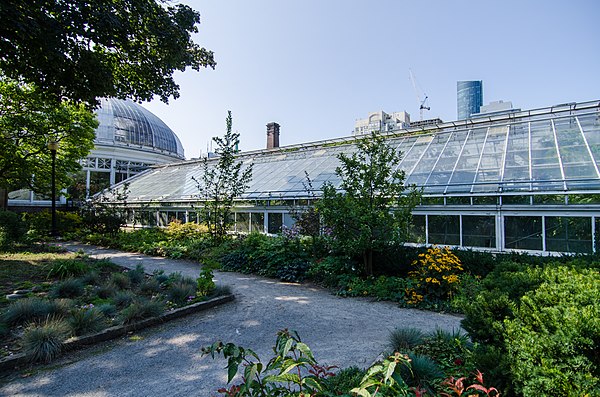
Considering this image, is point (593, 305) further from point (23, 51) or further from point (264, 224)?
point (264, 224)

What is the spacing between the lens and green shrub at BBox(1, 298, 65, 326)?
201 inches

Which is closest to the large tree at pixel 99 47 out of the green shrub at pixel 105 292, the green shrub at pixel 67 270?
the green shrub at pixel 67 270

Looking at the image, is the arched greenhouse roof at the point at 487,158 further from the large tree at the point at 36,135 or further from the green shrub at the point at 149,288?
the green shrub at the point at 149,288

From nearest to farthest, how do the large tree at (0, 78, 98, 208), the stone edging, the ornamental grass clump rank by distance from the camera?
the stone edging, the ornamental grass clump, the large tree at (0, 78, 98, 208)

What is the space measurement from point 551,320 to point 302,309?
4757mm

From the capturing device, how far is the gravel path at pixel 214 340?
11.8 feet

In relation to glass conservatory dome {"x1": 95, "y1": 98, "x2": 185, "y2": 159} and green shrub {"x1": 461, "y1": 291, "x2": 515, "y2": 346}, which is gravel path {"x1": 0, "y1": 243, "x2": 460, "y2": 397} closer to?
green shrub {"x1": 461, "y1": 291, "x2": 515, "y2": 346}

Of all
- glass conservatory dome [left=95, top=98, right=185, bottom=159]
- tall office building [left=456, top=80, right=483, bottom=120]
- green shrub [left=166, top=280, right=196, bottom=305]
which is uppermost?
tall office building [left=456, top=80, right=483, bottom=120]

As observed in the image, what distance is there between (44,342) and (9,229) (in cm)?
1248

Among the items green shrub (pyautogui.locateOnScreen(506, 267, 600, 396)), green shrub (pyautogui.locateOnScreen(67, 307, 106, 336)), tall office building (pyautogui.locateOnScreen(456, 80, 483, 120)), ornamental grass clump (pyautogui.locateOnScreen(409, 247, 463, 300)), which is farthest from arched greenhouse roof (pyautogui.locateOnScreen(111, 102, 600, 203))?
tall office building (pyautogui.locateOnScreen(456, 80, 483, 120))

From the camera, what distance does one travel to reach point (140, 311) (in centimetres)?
545

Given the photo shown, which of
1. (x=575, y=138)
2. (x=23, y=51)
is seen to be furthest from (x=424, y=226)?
(x=23, y=51)

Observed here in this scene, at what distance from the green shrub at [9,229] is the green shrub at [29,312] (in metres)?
10.3

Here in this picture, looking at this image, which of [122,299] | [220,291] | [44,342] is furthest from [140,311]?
[220,291]
